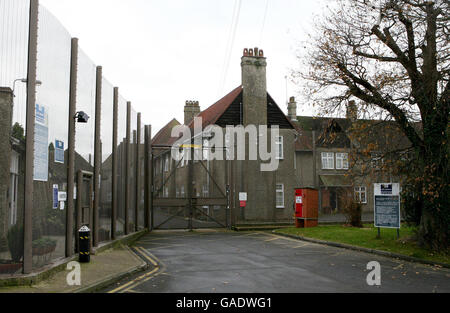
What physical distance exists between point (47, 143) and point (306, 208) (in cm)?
1651

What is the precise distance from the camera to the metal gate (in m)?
25.0

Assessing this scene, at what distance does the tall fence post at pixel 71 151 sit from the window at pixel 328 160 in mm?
35397

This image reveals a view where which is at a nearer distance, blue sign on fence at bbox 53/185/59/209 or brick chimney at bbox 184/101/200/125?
blue sign on fence at bbox 53/185/59/209

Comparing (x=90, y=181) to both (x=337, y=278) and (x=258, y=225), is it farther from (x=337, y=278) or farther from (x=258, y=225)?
(x=258, y=225)

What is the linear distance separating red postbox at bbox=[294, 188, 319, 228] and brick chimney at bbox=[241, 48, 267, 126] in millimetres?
6848

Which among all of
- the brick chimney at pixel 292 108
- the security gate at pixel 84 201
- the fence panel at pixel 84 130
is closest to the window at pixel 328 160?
the brick chimney at pixel 292 108

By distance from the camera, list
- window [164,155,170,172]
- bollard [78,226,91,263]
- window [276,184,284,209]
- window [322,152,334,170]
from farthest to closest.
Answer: window [322,152,334,170] < window [164,155,170,172] < window [276,184,284,209] < bollard [78,226,91,263]

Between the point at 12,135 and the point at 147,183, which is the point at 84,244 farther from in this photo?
the point at 147,183

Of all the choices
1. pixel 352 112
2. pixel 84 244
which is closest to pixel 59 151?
pixel 84 244

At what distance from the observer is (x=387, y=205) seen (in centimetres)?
1692

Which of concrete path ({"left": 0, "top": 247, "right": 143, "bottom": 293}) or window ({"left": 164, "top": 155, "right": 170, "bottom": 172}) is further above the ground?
window ({"left": 164, "top": 155, "right": 170, "bottom": 172})

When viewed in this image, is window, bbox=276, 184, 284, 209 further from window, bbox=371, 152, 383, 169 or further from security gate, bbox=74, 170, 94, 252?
security gate, bbox=74, 170, 94, 252

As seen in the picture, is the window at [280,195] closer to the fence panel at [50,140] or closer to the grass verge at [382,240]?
the grass verge at [382,240]

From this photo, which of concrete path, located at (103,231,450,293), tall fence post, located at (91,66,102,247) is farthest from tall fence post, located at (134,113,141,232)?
tall fence post, located at (91,66,102,247)
